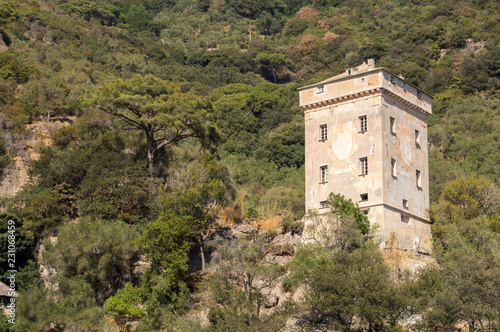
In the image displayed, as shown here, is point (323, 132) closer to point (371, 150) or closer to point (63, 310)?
point (371, 150)

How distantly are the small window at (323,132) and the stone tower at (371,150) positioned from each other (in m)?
0.05

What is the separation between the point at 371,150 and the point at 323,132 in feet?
10.7

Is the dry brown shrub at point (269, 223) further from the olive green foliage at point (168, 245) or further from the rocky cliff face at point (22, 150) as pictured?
the rocky cliff face at point (22, 150)

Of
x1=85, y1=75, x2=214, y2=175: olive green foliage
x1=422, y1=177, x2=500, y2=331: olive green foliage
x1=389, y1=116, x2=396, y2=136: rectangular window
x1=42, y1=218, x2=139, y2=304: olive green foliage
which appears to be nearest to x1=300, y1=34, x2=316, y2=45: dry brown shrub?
x1=85, y1=75, x2=214, y2=175: olive green foliage

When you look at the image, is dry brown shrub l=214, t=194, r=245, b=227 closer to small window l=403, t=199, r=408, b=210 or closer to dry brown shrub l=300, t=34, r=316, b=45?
small window l=403, t=199, r=408, b=210

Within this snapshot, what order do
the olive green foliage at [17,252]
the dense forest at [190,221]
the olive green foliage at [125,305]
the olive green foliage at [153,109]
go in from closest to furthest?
the dense forest at [190,221], the olive green foliage at [125,305], the olive green foliage at [17,252], the olive green foliage at [153,109]

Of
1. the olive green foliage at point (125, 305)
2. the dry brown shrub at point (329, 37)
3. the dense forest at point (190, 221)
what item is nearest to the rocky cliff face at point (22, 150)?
the dense forest at point (190, 221)

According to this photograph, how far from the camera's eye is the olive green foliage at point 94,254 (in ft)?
112

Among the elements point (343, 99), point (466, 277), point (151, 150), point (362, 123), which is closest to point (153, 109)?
point (151, 150)

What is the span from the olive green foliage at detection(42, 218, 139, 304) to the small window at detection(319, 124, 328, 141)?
36.7ft

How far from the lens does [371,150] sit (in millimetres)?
36938

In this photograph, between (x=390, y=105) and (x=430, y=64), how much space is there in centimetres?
4571

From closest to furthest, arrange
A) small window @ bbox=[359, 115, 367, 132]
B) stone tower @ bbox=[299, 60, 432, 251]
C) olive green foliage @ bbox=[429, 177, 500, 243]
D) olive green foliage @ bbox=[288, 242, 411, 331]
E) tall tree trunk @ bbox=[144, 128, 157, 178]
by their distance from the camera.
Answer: olive green foliage @ bbox=[288, 242, 411, 331] < stone tower @ bbox=[299, 60, 432, 251] < small window @ bbox=[359, 115, 367, 132] < olive green foliage @ bbox=[429, 177, 500, 243] < tall tree trunk @ bbox=[144, 128, 157, 178]

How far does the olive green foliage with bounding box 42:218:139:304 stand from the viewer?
34125 mm
